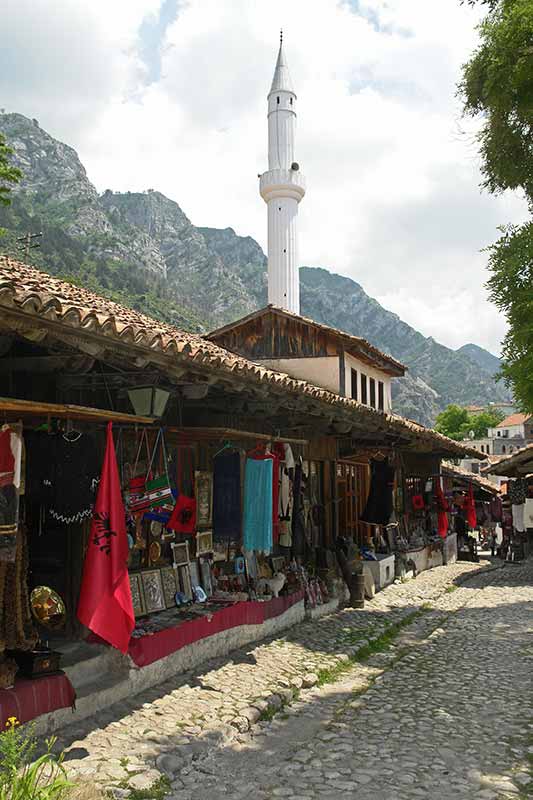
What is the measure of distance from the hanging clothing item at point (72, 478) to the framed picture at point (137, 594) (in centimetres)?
156

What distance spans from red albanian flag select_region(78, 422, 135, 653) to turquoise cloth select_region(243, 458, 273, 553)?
128 inches

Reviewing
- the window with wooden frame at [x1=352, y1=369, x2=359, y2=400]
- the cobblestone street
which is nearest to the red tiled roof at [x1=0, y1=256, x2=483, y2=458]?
the cobblestone street

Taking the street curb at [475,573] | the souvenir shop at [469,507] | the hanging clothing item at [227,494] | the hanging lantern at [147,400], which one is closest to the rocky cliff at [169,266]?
the souvenir shop at [469,507]

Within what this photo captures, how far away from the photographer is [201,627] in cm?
752

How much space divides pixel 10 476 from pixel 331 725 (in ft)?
12.2

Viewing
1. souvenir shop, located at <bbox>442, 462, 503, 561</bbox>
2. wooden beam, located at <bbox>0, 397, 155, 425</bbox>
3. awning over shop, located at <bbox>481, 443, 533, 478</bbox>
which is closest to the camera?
wooden beam, located at <bbox>0, 397, 155, 425</bbox>

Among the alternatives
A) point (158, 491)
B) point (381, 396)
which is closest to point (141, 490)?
point (158, 491)

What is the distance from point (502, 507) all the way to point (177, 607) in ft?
69.3

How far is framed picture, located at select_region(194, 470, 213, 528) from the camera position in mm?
8453

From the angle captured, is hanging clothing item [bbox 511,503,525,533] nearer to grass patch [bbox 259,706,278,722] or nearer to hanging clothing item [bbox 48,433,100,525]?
grass patch [bbox 259,706,278,722]

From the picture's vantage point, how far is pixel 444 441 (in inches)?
714

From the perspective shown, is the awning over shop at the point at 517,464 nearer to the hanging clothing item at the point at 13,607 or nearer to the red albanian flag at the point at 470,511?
the red albanian flag at the point at 470,511

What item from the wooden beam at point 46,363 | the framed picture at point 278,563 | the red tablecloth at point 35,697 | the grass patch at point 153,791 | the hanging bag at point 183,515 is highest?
the wooden beam at point 46,363

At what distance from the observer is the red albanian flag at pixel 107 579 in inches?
219
